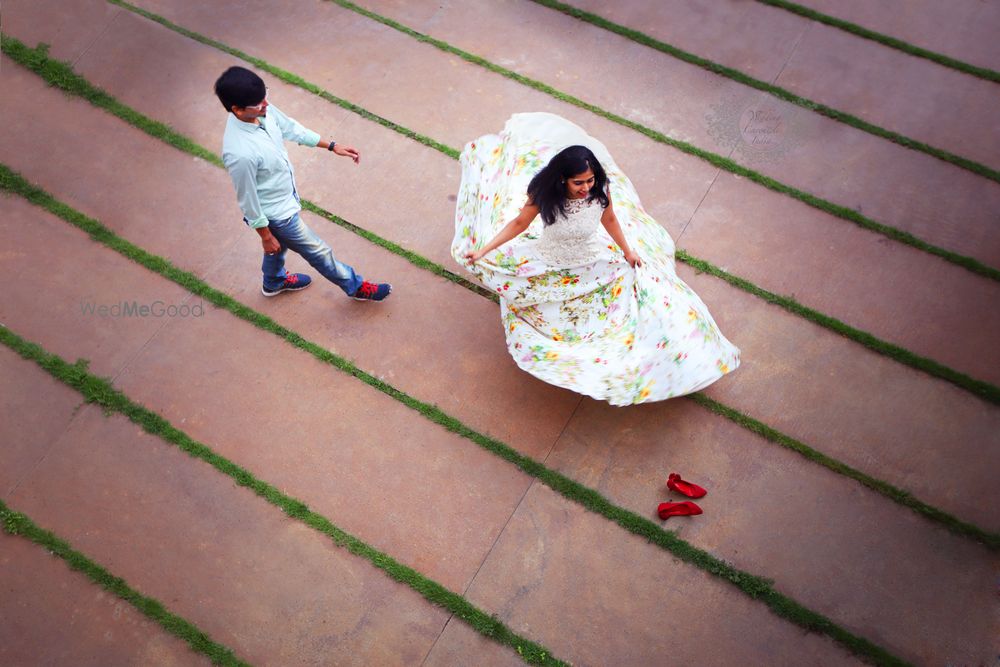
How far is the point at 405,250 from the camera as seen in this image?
4648 millimetres

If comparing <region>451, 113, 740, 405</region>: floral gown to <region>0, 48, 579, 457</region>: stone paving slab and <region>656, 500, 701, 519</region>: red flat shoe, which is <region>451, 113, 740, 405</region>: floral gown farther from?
<region>656, 500, 701, 519</region>: red flat shoe

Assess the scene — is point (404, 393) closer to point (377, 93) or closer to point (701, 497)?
point (701, 497)

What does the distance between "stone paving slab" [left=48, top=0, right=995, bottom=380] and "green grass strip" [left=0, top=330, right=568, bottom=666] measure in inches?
59.0

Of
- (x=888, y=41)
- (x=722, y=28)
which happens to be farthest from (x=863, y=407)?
(x=722, y=28)

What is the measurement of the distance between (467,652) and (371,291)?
2.06 meters

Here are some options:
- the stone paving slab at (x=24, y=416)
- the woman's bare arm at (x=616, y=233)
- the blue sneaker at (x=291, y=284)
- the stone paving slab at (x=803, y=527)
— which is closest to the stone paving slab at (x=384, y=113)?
the blue sneaker at (x=291, y=284)

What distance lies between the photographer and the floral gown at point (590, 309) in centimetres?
376

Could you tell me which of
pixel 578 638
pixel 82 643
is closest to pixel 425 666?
pixel 578 638

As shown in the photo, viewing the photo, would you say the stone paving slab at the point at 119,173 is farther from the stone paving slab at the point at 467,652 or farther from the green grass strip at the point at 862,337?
the green grass strip at the point at 862,337

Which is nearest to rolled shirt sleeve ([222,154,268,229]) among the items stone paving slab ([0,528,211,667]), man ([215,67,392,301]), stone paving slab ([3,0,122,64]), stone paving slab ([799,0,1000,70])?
man ([215,67,392,301])

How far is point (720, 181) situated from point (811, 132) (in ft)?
2.49

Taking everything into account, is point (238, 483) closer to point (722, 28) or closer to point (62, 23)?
point (62, 23)

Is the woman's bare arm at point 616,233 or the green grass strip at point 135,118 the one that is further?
the green grass strip at point 135,118

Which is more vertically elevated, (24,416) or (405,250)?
(405,250)
